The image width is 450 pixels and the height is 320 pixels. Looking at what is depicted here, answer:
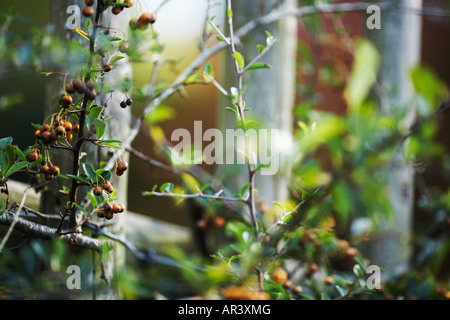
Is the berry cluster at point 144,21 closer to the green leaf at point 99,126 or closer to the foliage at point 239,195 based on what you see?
the foliage at point 239,195

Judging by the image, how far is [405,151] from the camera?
121 centimetres

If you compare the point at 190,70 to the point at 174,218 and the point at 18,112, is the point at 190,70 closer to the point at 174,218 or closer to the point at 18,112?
the point at 18,112

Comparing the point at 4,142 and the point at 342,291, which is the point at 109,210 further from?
the point at 342,291

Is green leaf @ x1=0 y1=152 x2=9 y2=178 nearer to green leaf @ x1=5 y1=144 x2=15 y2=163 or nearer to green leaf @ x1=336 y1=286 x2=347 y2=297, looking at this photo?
green leaf @ x1=5 y1=144 x2=15 y2=163

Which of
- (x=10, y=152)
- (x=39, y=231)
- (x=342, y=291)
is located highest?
(x=10, y=152)

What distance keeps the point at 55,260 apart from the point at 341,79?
1396 mm

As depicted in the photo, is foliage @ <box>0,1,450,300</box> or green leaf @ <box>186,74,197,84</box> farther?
Answer: green leaf @ <box>186,74,197,84</box>

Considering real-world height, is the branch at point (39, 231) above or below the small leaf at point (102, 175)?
below

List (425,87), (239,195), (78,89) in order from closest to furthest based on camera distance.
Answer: (78,89)
(239,195)
(425,87)

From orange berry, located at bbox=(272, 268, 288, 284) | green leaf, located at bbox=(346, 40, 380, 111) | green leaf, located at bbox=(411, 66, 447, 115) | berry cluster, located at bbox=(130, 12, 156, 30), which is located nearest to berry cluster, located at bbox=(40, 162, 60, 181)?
berry cluster, located at bbox=(130, 12, 156, 30)

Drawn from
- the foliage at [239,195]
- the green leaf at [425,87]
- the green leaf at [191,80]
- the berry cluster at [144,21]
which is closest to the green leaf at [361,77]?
the foliage at [239,195]

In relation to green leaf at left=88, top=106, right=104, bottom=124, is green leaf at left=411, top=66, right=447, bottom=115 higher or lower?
higher

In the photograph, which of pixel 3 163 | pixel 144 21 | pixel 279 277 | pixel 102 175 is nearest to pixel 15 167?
pixel 3 163
